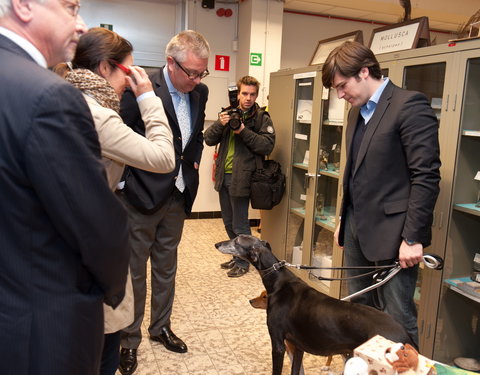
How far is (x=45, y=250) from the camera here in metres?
0.84

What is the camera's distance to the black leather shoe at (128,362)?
7.45ft

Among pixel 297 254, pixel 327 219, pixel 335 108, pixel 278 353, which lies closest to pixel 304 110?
pixel 335 108

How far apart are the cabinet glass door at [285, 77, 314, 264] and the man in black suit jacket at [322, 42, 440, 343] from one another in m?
1.59

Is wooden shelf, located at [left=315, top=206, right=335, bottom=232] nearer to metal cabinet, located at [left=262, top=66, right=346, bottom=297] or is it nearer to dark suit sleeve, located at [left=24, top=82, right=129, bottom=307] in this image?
metal cabinet, located at [left=262, top=66, right=346, bottom=297]

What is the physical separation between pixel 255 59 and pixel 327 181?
2.18 meters

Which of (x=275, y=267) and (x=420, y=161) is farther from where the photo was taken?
(x=275, y=267)

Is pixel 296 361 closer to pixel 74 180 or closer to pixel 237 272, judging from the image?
pixel 74 180

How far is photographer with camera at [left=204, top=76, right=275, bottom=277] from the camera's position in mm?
3635

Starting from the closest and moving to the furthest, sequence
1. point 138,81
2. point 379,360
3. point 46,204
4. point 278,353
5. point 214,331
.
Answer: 1. point 46,204
2. point 379,360
3. point 138,81
4. point 278,353
5. point 214,331

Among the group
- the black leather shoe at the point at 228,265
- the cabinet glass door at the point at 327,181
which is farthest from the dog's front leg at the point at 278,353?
the black leather shoe at the point at 228,265

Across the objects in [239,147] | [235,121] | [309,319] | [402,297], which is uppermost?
[235,121]

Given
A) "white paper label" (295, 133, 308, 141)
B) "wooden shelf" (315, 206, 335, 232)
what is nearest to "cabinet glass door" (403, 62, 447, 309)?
"wooden shelf" (315, 206, 335, 232)

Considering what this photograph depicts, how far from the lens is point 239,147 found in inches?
147

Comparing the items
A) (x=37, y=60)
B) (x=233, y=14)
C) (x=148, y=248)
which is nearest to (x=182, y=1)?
(x=233, y=14)
